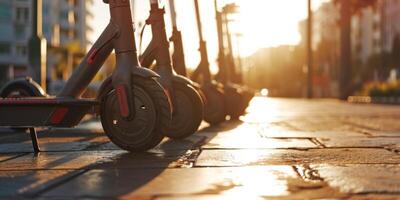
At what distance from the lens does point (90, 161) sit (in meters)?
4.70

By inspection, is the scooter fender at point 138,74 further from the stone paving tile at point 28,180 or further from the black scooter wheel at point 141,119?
the stone paving tile at point 28,180

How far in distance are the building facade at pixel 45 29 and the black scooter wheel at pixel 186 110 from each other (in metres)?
44.7

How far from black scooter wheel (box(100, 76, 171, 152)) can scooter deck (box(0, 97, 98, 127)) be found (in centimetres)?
19

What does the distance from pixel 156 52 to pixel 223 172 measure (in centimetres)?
290

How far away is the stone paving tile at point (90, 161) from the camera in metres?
4.41

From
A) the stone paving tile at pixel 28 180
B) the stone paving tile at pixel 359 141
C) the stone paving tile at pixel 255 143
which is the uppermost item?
the stone paving tile at pixel 28 180

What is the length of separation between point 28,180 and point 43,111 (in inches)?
53.6

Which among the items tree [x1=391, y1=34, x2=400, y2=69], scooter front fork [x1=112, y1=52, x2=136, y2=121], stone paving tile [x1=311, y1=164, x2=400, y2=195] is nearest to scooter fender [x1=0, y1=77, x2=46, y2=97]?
scooter front fork [x1=112, y1=52, x2=136, y2=121]

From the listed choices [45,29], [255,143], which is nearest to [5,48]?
[45,29]

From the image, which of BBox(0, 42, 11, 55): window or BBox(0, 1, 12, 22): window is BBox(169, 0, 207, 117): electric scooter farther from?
BBox(0, 42, 11, 55): window

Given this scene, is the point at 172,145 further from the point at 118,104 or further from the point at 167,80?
the point at 118,104

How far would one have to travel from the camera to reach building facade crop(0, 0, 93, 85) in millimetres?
67750

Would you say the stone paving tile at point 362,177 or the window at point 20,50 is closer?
the stone paving tile at point 362,177

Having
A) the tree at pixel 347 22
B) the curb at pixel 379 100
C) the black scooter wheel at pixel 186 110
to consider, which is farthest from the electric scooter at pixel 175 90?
the tree at pixel 347 22
